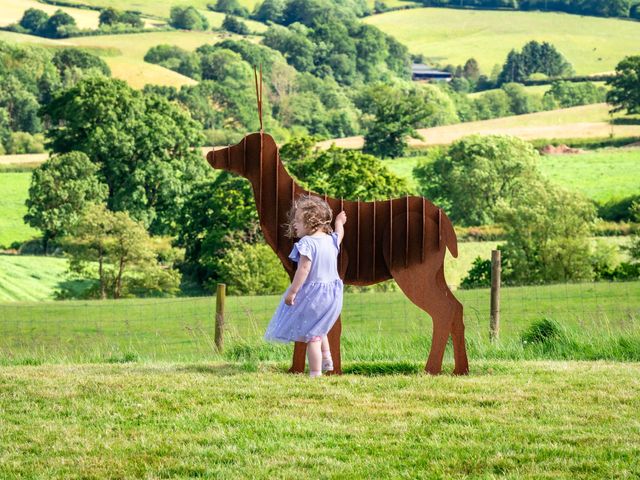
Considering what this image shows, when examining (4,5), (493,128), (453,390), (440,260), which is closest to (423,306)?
(440,260)

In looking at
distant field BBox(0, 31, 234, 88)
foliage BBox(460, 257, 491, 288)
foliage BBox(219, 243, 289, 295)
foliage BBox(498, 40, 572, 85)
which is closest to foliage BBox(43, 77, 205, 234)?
foliage BBox(219, 243, 289, 295)

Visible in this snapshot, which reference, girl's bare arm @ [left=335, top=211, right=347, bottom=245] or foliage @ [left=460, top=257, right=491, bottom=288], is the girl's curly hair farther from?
foliage @ [left=460, top=257, right=491, bottom=288]

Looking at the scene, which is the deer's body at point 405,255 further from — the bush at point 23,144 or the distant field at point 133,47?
the distant field at point 133,47

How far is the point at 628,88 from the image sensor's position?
4788 inches

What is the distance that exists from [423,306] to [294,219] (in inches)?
66.9

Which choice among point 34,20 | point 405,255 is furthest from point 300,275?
point 34,20

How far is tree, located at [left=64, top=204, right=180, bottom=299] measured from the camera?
2221 inches

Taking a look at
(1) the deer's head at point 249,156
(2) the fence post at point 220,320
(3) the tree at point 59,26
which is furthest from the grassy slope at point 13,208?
(3) the tree at point 59,26

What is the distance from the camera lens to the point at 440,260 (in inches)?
519

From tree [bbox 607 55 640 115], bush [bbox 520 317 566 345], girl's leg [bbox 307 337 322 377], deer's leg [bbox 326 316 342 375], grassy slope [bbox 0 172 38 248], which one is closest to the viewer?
girl's leg [bbox 307 337 322 377]

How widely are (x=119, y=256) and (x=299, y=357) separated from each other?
44.9 m

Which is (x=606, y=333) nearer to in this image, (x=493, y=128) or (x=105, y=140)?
(x=105, y=140)

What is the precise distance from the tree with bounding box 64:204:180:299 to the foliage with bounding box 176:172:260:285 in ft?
6.26

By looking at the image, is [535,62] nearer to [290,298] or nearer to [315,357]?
[315,357]
